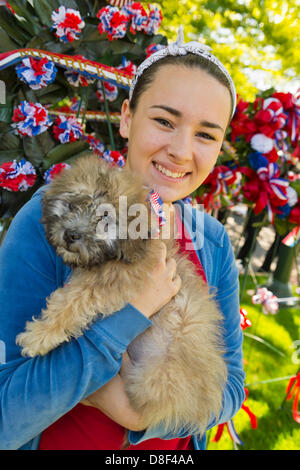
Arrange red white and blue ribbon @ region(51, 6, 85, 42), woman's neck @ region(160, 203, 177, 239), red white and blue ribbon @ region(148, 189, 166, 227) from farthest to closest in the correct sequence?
red white and blue ribbon @ region(51, 6, 85, 42) < woman's neck @ region(160, 203, 177, 239) < red white and blue ribbon @ region(148, 189, 166, 227)

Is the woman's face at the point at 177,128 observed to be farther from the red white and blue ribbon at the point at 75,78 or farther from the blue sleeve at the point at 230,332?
the red white and blue ribbon at the point at 75,78

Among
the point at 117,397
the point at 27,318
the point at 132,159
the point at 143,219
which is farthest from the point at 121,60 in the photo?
the point at 117,397

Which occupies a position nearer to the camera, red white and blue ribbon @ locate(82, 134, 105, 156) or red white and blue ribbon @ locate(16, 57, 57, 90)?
red white and blue ribbon @ locate(16, 57, 57, 90)

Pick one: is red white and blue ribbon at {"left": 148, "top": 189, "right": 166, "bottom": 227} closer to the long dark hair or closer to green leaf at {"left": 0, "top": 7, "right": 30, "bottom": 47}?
the long dark hair

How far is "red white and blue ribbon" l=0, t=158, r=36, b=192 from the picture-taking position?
2213mm

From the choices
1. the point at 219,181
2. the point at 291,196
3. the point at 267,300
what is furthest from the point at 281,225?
the point at 267,300

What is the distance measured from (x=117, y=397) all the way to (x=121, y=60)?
244 cm

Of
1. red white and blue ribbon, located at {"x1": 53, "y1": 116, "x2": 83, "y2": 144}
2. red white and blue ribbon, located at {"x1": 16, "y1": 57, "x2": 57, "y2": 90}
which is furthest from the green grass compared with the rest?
red white and blue ribbon, located at {"x1": 16, "y1": 57, "x2": 57, "y2": 90}

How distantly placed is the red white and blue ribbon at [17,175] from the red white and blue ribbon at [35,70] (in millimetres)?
509

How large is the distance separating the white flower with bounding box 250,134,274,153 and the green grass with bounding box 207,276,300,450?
2.04 metres

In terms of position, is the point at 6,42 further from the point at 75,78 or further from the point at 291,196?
the point at 291,196

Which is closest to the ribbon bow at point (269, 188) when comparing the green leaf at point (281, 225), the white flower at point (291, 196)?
the white flower at point (291, 196)

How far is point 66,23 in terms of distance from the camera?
2.18m
